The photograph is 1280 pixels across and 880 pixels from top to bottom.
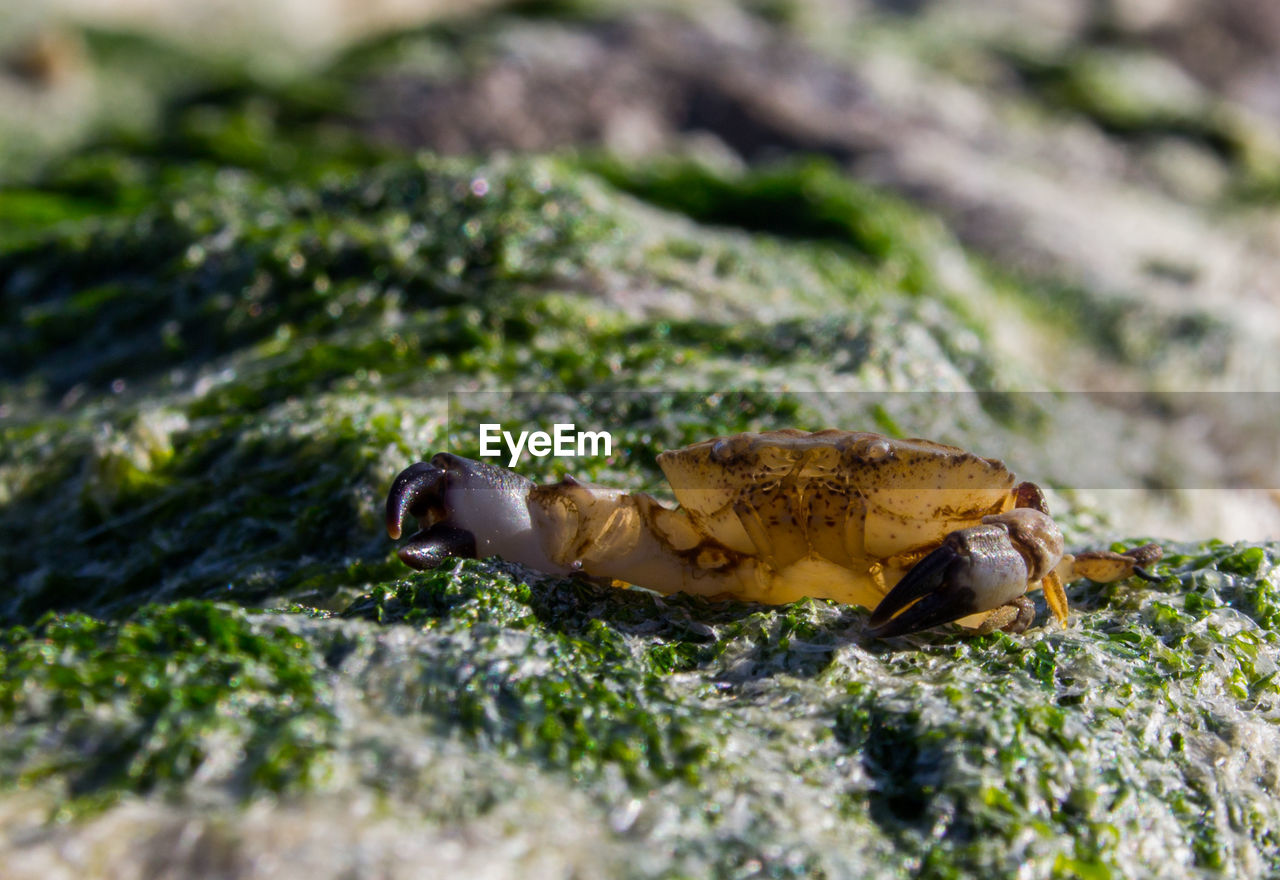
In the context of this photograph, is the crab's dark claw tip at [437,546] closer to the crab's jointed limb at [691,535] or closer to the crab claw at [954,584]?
the crab's jointed limb at [691,535]

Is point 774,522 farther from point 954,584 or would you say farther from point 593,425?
point 593,425

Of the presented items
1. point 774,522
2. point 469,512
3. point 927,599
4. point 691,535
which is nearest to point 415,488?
point 469,512

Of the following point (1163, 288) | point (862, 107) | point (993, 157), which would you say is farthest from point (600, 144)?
point (1163, 288)

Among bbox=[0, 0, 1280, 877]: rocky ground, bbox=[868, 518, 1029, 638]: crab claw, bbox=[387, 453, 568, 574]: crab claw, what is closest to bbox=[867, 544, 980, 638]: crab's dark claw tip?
bbox=[868, 518, 1029, 638]: crab claw

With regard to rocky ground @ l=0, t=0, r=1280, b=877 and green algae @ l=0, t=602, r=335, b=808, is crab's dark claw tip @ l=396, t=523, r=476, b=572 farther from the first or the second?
green algae @ l=0, t=602, r=335, b=808

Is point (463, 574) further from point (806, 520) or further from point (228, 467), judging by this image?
point (228, 467)

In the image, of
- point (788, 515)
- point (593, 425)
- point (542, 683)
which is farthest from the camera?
point (593, 425)
